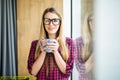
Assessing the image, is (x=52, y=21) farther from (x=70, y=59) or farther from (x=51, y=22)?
(x=70, y=59)

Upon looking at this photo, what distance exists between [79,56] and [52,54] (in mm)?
354

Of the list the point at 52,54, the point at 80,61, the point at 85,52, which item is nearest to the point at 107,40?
the point at 85,52

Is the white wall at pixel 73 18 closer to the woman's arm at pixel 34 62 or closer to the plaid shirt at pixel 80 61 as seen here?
the plaid shirt at pixel 80 61

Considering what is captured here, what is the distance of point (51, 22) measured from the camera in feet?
8.92

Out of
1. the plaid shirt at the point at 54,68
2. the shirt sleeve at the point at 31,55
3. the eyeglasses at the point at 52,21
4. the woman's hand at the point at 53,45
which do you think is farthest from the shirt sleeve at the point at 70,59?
the shirt sleeve at the point at 31,55

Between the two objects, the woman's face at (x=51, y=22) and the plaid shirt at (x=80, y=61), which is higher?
the woman's face at (x=51, y=22)

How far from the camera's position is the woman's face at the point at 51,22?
8.91ft

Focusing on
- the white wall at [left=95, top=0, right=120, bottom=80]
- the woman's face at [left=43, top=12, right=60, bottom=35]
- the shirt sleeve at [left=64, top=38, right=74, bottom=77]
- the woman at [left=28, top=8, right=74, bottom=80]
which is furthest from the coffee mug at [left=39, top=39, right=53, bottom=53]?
the white wall at [left=95, top=0, right=120, bottom=80]

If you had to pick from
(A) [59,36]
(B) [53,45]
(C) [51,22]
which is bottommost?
(B) [53,45]

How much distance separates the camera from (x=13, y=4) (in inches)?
106

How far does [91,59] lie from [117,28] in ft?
1.73

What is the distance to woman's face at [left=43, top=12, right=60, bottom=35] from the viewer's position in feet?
8.91

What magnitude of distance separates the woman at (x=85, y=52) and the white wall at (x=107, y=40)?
0.08m

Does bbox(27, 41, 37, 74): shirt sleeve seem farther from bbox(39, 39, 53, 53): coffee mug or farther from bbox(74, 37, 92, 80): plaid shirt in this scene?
bbox(74, 37, 92, 80): plaid shirt
